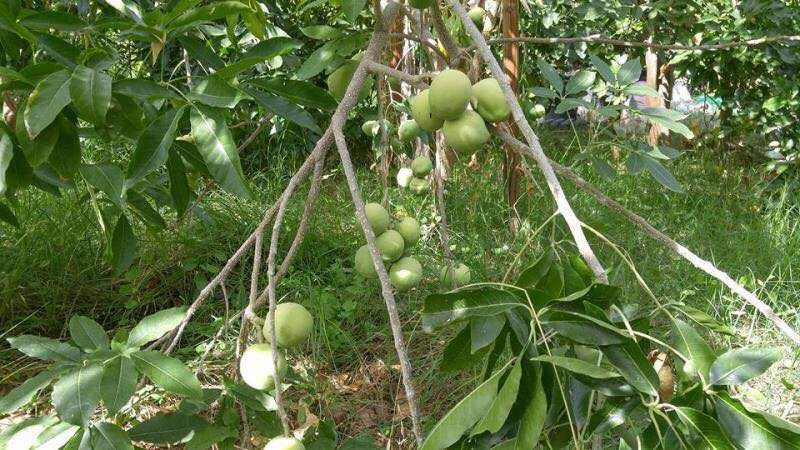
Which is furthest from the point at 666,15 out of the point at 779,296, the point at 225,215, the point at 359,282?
the point at 225,215

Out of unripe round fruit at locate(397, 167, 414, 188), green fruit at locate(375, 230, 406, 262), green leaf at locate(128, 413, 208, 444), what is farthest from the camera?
unripe round fruit at locate(397, 167, 414, 188)

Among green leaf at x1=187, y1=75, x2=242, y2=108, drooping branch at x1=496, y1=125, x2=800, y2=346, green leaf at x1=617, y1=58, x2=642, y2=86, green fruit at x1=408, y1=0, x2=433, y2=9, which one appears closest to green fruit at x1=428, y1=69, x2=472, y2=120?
drooping branch at x1=496, y1=125, x2=800, y2=346

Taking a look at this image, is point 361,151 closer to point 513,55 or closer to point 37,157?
point 513,55

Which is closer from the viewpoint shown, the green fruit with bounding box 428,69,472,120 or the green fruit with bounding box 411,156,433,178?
the green fruit with bounding box 428,69,472,120

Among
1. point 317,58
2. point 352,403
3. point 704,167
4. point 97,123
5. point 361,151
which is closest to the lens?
point 97,123

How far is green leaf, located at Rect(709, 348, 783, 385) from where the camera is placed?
81cm

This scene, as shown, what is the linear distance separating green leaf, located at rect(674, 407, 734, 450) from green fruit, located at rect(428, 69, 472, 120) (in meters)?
0.61

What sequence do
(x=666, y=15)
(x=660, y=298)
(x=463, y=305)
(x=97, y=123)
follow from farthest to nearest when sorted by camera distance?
(x=666, y=15)
(x=660, y=298)
(x=97, y=123)
(x=463, y=305)

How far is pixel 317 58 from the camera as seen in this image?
58.2 inches

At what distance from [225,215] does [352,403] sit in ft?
4.21

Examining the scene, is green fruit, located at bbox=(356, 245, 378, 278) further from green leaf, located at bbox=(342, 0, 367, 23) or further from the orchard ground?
the orchard ground

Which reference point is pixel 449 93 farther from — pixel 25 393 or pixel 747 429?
pixel 25 393

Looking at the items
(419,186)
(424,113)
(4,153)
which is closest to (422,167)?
(419,186)

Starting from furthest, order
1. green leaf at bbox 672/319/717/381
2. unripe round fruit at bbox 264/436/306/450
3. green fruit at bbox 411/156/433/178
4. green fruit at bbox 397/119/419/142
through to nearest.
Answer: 1. green fruit at bbox 411/156/433/178
2. green fruit at bbox 397/119/419/142
3. unripe round fruit at bbox 264/436/306/450
4. green leaf at bbox 672/319/717/381
